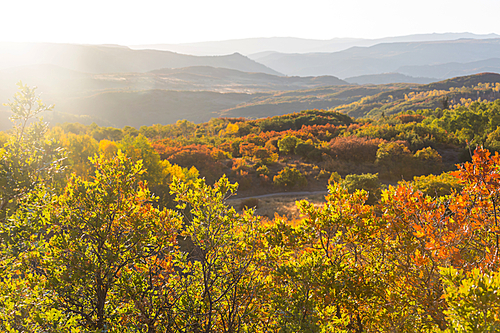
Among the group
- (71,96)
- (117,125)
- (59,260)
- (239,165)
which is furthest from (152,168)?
(71,96)

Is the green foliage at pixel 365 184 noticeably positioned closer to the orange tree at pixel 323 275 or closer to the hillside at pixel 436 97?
the orange tree at pixel 323 275

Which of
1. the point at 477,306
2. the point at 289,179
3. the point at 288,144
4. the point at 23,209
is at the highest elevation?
the point at 23,209

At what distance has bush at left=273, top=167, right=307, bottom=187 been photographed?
2691 centimetres

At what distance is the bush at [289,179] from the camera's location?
26906 mm

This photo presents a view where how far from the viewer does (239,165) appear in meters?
30.2

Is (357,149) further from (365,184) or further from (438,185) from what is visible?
(438,185)

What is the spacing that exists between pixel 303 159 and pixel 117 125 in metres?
117

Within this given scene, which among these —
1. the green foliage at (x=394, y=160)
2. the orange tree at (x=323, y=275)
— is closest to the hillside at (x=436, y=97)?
the green foliage at (x=394, y=160)

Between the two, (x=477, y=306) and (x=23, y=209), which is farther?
(x=23, y=209)

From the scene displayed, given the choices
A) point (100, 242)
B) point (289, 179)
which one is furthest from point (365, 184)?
point (100, 242)

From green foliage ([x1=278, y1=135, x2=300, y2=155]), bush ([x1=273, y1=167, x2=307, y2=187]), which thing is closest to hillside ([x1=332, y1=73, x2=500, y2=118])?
green foliage ([x1=278, y1=135, x2=300, y2=155])

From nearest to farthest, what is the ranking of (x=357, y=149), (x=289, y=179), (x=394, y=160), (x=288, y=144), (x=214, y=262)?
(x=214, y=262), (x=289, y=179), (x=394, y=160), (x=357, y=149), (x=288, y=144)

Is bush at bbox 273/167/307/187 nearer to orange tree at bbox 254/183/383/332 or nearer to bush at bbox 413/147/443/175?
bush at bbox 413/147/443/175

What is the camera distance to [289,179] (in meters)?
26.9
